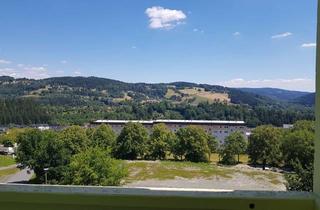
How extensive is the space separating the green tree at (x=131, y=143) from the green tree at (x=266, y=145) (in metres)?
6.52

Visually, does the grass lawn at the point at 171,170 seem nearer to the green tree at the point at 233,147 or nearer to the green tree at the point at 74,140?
the green tree at the point at 233,147

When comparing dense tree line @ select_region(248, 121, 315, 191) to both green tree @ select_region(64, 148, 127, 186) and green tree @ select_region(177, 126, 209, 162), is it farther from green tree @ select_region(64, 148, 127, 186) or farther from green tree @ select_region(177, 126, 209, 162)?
green tree @ select_region(64, 148, 127, 186)

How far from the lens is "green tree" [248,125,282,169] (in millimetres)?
14688

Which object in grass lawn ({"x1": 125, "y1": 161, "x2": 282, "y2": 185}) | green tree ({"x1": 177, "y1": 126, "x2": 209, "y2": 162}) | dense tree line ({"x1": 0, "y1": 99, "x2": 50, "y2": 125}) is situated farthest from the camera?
dense tree line ({"x1": 0, "y1": 99, "x2": 50, "y2": 125})

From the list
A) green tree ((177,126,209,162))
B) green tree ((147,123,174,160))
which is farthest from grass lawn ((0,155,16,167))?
green tree ((177,126,209,162))

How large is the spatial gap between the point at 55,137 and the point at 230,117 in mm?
11868

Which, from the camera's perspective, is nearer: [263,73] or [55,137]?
[55,137]

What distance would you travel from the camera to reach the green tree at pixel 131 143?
69.7 feet

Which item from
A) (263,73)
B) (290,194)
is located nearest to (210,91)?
(263,73)

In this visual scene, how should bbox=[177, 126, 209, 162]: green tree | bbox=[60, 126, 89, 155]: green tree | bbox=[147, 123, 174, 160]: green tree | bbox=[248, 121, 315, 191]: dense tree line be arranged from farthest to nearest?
bbox=[147, 123, 174, 160]: green tree, bbox=[177, 126, 209, 162]: green tree, bbox=[60, 126, 89, 155]: green tree, bbox=[248, 121, 315, 191]: dense tree line

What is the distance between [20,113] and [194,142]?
17.2 metres

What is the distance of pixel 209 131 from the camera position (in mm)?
22812

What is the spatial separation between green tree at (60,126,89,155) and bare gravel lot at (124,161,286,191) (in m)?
2.78

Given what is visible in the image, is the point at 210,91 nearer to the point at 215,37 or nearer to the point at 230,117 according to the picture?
the point at 215,37
